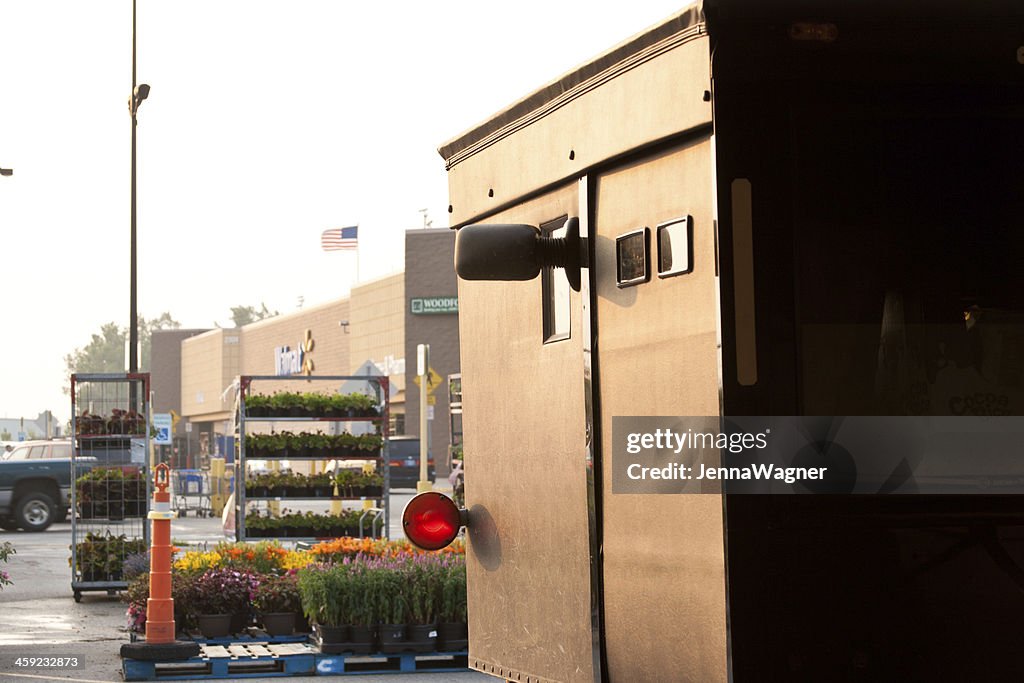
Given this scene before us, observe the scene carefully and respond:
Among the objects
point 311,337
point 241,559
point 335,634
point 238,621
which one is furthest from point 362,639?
point 311,337

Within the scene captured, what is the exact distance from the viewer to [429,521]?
5148mm

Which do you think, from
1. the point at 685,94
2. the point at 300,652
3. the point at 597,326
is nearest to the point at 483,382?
the point at 597,326

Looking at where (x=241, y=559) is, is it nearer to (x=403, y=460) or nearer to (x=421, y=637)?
(x=421, y=637)

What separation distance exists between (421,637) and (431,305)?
47.0 meters

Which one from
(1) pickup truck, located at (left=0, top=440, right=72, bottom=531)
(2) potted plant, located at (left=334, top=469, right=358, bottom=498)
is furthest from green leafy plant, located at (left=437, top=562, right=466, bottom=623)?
(1) pickup truck, located at (left=0, top=440, right=72, bottom=531)

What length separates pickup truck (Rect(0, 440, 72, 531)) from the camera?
2933 centimetres

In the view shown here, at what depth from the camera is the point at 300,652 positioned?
11.8 metres

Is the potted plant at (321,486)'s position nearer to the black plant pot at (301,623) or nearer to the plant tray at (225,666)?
the black plant pot at (301,623)

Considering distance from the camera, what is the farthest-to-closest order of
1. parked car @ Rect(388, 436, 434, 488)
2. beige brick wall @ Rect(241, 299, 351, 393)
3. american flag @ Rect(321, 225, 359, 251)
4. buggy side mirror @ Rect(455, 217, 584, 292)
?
1. beige brick wall @ Rect(241, 299, 351, 393)
2. american flag @ Rect(321, 225, 359, 251)
3. parked car @ Rect(388, 436, 434, 488)
4. buggy side mirror @ Rect(455, 217, 584, 292)

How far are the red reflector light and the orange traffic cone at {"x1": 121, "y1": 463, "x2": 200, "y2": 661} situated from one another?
6.97m

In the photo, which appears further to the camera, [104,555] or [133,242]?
[133,242]

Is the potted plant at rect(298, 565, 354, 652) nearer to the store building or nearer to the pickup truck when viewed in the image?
the pickup truck

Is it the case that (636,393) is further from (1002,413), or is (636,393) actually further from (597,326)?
(1002,413)

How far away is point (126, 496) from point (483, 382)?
1233 cm
